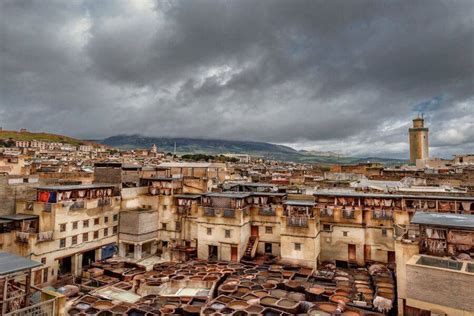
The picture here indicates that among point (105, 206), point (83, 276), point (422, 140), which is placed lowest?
point (83, 276)

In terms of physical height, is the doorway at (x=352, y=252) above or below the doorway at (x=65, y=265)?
above

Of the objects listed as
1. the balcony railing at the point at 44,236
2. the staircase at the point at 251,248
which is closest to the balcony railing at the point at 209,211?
the staircase at the point at 251,248

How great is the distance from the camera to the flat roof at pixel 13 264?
14.8 meters

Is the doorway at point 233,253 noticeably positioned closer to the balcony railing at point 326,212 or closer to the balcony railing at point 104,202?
the balcony railing at point 326,212

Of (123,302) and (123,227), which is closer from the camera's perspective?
(123,302)

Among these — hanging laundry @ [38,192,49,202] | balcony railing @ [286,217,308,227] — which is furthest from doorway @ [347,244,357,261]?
hanging laundry @ [38,192,49,202]

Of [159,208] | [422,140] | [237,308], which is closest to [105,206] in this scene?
[159,208]

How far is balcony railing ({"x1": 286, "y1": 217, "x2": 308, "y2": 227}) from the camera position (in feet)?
116

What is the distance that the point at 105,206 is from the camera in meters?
41.2

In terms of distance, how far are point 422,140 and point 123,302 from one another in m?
104

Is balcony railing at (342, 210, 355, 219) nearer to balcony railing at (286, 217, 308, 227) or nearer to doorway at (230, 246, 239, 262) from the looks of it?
balcony railing at (286, 217, 308, 227)

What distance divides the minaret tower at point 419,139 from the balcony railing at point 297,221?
273 feet

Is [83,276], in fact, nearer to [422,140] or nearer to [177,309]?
[177,309]

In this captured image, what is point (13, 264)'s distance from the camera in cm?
1559
